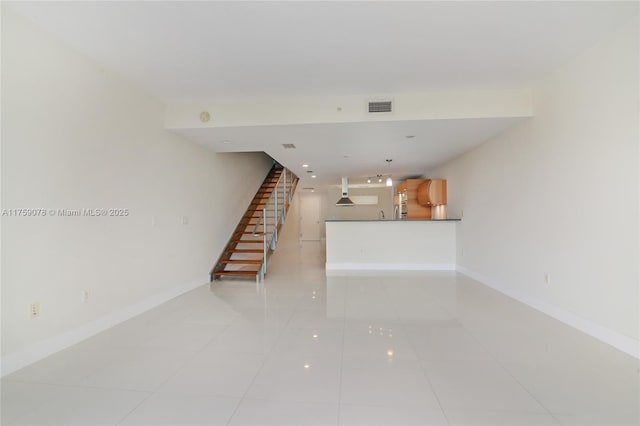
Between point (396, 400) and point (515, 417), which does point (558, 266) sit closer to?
point (515, 417)

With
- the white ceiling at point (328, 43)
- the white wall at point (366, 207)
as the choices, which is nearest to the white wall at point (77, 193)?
the white ceiling at point (328, 43)

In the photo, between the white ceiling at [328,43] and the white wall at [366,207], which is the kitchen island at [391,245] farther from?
the white wall at [366,207]

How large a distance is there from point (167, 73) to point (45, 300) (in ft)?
7.82

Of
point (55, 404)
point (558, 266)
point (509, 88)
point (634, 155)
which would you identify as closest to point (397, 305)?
point (558, 266)

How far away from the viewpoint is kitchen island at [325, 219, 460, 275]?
20.2 ft

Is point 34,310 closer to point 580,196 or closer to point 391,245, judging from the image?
point 580,196

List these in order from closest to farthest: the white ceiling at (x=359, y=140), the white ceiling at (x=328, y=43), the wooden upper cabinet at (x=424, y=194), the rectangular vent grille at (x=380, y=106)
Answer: the white ceiling at (x=328, y=43) < the rectangular vent grille at (x=380, y=106) < the white ceiling at (x=359, y=140) < the wooden upper cabinet at (x=424, y=194)

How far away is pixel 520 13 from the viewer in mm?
2129

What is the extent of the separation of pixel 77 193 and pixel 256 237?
3.60m

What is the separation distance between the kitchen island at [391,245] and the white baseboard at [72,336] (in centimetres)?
340

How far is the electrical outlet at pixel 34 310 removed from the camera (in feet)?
7.38

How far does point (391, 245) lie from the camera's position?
6266mm

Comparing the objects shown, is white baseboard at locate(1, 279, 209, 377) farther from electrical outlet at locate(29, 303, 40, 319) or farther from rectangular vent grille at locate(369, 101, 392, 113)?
rectangular vent grille at locate(369, 101, 392, 113)

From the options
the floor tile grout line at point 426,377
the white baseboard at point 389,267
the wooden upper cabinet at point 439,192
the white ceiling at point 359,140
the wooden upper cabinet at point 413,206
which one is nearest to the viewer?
the floor tile grout line at point 426,377
